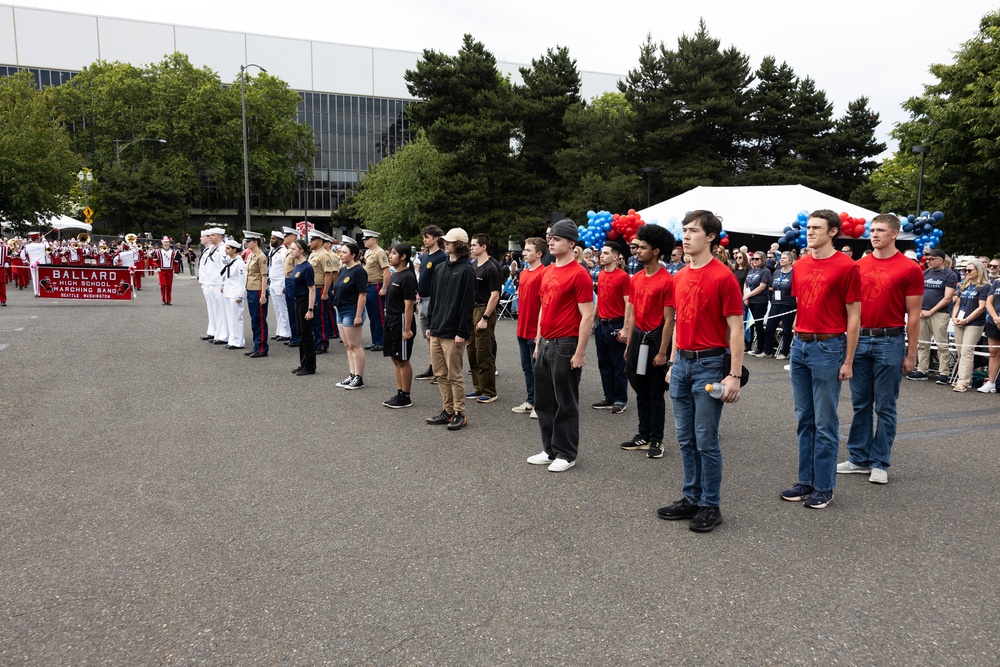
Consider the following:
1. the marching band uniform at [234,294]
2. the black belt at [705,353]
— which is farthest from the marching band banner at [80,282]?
the black belt at [705,353]

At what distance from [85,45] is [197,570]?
8072 centimetres

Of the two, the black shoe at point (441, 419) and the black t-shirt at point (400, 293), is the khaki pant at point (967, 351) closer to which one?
the black shoe at point (441, 419)

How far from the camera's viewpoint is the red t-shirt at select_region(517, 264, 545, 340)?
6324 millimetres

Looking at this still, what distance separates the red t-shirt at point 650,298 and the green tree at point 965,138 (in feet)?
73.6

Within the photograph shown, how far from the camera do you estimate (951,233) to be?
2791cm

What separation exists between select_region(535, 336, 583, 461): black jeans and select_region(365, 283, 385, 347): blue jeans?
694 centimetres

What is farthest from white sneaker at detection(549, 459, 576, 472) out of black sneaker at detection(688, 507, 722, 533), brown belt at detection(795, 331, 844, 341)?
brown belt at detection(795, 331, 844, 341)

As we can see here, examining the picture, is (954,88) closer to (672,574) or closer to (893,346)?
(893,346)

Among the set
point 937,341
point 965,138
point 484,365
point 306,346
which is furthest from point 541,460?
point 965,138

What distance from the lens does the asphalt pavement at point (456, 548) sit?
310 centimetres

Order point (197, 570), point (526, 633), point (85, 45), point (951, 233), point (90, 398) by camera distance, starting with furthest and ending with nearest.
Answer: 1. point (85, 45)
2. point (951, 233)
3. point (90, 398)
4. point (197, 570)
5. point (526, 633)

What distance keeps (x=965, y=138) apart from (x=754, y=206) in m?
11.0

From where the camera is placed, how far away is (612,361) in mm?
7949

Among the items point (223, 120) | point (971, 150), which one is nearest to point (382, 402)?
point (971, 150)
